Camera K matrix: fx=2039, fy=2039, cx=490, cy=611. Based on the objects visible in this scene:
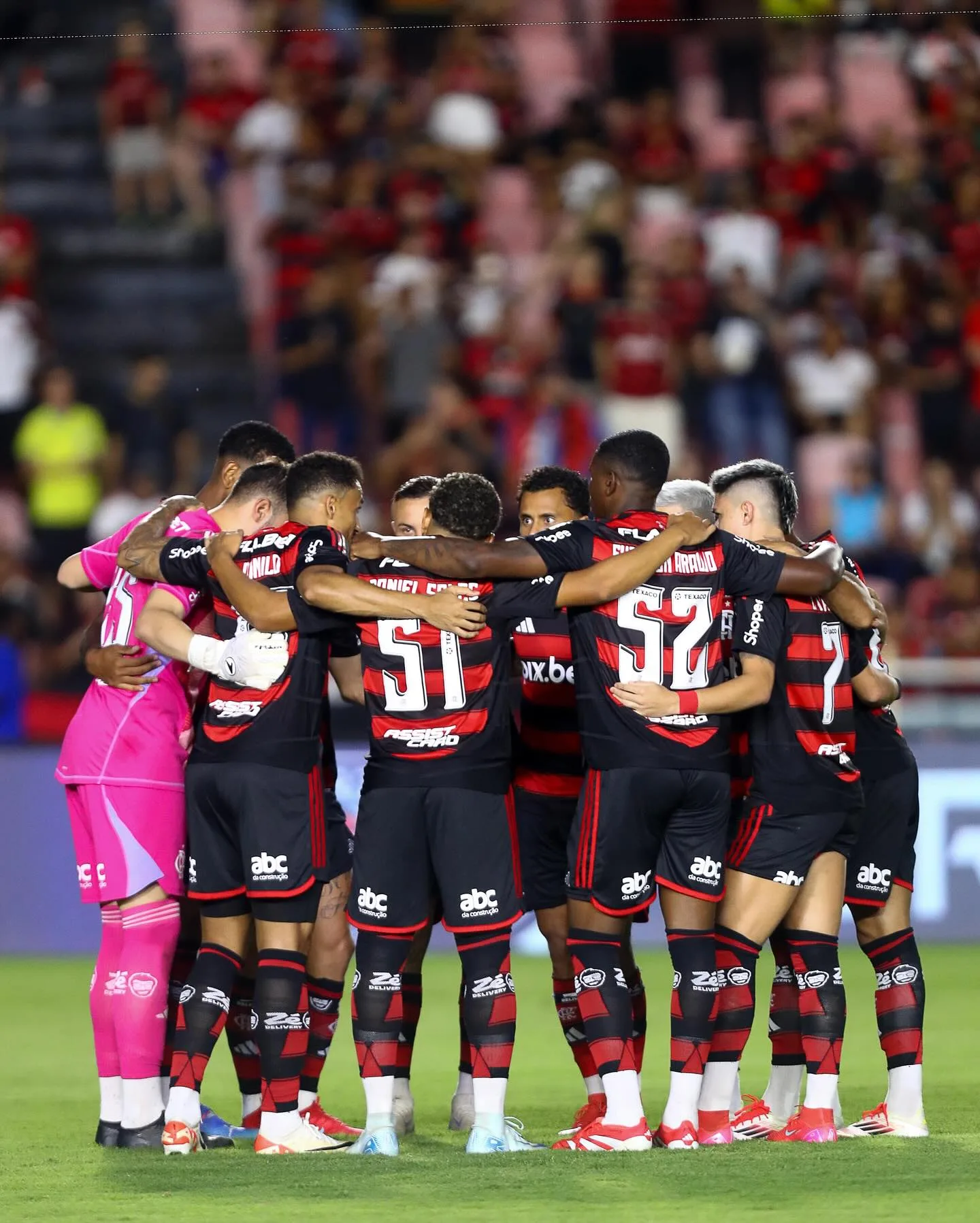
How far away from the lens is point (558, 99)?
1905 centimetres

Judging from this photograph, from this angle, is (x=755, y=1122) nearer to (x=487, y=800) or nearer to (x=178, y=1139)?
(x=487, y=800)

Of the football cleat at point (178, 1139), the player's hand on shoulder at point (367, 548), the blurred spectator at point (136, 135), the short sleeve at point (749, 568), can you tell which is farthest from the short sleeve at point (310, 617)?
the blurred spectator at point (136, 135)

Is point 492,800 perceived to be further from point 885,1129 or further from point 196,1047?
point 885,1129

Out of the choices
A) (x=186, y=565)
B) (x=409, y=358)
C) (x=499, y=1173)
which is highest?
(x=409, y=358)

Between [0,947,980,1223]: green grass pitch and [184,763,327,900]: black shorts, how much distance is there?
881 mm

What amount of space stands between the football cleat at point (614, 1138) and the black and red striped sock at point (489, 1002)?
0.34m

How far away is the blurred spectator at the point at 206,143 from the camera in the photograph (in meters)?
17.7

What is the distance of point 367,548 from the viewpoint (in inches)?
265

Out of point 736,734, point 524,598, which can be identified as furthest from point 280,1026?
point 736,734

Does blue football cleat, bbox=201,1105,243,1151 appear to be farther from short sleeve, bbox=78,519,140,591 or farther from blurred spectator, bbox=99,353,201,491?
blurred spectator, bbox=99,353,201,491

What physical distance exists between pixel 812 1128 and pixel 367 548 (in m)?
2.41

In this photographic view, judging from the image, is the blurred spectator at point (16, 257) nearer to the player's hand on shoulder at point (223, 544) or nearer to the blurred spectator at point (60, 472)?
the blurred spectator at point (60, 472)

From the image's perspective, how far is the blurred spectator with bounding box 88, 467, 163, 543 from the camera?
50.0 ft

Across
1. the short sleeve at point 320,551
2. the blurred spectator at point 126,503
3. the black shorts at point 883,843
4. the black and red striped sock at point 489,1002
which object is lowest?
the black and red striped sock at point 489,1002
